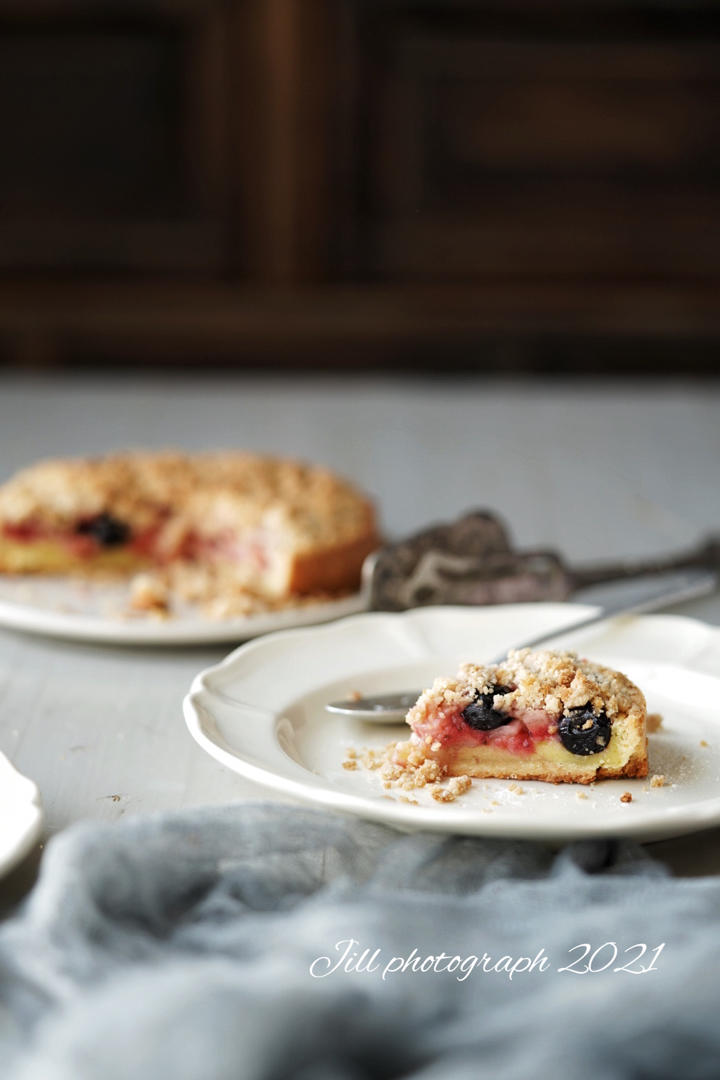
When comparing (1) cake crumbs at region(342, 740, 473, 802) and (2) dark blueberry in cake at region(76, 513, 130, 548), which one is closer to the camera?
(1) cake crumbs at region(342, 740, 473, 802)

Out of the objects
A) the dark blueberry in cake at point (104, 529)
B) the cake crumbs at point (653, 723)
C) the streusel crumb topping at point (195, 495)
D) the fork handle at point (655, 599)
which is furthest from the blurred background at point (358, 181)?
the cake crumbs at point (653, 723)

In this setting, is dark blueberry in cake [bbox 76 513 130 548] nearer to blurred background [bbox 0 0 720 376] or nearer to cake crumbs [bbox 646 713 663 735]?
cake crumbs [bbox 646 713 663 735]

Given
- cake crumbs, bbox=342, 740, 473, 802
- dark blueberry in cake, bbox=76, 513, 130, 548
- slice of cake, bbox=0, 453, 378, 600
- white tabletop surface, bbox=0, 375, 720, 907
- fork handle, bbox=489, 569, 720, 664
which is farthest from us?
dark blueberry in cake, bbox=76, 513, 130, 548

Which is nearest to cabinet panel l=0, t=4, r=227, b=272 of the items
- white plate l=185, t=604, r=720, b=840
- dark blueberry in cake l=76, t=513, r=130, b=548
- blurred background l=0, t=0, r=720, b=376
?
blurred background l=0, t=0, r=720, b=376

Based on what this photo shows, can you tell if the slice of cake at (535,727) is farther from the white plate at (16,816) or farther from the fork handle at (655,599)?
the white plate at (16,816)

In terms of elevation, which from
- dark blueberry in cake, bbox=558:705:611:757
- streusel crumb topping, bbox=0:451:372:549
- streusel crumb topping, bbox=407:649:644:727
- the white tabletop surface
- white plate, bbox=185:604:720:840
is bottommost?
the white tabletop surface

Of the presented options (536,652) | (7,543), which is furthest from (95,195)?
(536,652)

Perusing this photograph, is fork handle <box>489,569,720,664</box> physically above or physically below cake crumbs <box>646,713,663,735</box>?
below

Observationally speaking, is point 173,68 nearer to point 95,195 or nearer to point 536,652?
point 95,195

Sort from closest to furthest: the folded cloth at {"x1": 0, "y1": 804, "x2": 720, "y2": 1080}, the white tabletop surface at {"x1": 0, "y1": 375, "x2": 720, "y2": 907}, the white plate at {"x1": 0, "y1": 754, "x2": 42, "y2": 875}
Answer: the folded cloth at {"x1": 0, "y1": 804, "x2": 720, "y2": 1080} → the white plate at {"x1": 0, "y1": 754, "x2": 42, "y2": 875} → the white tabletop surface at {"x1": 0, "y1": 375, "x2": 720, "y2": 907}
